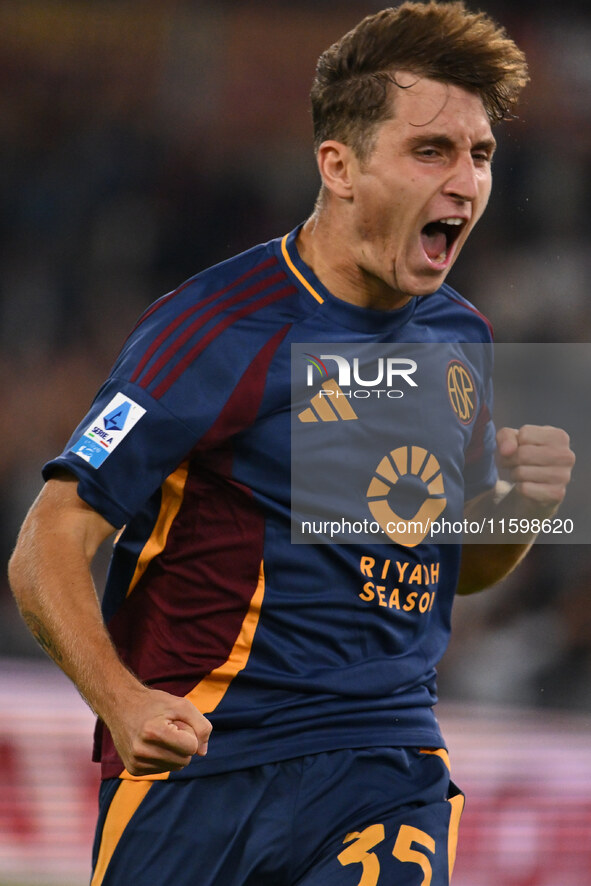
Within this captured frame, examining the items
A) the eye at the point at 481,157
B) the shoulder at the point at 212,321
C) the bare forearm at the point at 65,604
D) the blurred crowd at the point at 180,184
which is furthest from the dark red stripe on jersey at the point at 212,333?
the blurred crowd at the point at 180,184

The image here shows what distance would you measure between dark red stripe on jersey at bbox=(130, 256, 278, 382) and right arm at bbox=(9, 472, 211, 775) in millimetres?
236

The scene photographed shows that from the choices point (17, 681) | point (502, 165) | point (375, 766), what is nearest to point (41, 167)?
point (502, 165)

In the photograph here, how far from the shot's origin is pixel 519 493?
263 cm

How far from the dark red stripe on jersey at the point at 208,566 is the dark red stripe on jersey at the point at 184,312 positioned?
0.13 m

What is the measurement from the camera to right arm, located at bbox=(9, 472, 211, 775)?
1.82 meters

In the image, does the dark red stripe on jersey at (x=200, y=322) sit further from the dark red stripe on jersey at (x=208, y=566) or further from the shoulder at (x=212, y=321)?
the dark red stripe on jersey at (x=208, y=566)

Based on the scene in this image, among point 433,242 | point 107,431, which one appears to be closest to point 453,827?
point 107,431

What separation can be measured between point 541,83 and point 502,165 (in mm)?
565

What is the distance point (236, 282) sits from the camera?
235 centimetres

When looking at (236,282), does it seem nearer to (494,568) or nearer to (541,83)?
(494,568)

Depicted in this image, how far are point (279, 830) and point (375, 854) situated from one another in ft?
0.53

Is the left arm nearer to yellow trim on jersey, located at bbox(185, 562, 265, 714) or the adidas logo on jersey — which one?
the adidas logo on jersey

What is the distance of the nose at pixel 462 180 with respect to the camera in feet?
7.61

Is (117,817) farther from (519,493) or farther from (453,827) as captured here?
(519,493)
